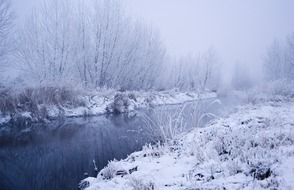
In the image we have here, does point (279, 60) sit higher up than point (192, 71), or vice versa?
point (279, 60)

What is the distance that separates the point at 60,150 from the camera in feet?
24.1

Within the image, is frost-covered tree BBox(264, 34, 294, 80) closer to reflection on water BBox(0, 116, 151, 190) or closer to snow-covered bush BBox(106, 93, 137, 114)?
snow-covered bush BBox(106, 93, 137, 114)

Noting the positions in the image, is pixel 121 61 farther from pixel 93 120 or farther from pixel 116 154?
pixel 116 154

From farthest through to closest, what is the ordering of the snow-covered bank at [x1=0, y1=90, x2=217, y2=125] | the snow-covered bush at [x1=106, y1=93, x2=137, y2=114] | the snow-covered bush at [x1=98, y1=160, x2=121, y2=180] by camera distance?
the snow-covered bush at [x1=106, y1=93, x2=137, y2=114] < the snow-covered bank at [x1=0, y1=90, x2=217, y2=125] < the snow-covered bush at [x1=98, y1=160, x2=121, y2=180]

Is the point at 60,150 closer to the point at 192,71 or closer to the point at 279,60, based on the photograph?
the point at 192,71

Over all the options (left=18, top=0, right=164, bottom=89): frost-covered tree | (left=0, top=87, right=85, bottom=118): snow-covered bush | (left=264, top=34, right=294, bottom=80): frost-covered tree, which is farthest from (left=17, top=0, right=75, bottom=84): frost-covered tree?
(left=264, top=34, right=294, bottom=80): frost-covered tree

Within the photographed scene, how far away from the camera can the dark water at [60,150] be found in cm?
519

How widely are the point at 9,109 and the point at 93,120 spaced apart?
3966 millimetres

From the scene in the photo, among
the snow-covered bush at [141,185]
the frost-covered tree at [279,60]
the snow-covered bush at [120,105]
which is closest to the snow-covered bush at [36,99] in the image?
the snow-covered bush at [120,105]

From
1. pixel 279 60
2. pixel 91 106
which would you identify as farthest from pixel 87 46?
pixel 279 60

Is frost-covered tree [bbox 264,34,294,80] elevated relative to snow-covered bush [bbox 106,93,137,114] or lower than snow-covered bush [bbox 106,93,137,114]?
elevated

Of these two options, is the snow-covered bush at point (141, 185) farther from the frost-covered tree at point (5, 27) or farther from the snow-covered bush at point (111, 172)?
the frost-covered tree at point (5, 27)

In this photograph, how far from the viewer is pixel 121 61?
77.2 feet

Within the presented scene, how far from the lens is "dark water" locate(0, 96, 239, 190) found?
5191 millimetres
